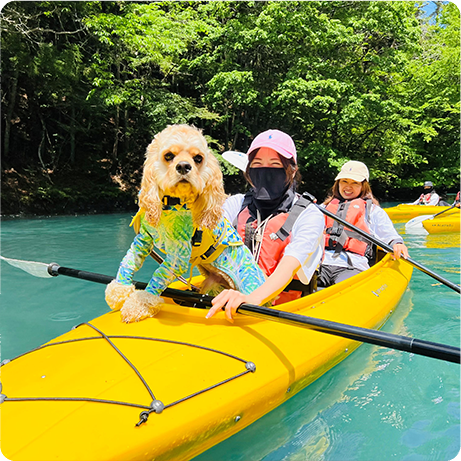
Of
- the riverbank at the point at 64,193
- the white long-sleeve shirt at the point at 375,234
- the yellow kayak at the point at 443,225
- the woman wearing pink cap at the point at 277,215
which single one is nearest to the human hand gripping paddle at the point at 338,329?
the woman wearing pink cap at the point at 277,215

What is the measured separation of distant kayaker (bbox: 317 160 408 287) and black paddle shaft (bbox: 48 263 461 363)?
1.87m

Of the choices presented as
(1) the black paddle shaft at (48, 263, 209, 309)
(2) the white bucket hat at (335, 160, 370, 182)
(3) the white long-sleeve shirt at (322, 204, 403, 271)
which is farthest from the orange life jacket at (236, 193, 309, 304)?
(2) the white bucket hat at (335, 160, 370, 182)

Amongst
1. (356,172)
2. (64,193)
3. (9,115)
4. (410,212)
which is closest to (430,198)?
(410,212)

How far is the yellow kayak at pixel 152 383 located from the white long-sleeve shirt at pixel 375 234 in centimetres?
155

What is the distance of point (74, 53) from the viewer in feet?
39.6

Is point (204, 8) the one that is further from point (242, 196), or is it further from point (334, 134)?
point (242, 196)

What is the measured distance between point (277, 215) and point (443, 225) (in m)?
7.88

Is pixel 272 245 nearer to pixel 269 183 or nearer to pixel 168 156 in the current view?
pixel 269 183

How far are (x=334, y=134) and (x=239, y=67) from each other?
5.12 m

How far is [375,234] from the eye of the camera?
14.7 ft

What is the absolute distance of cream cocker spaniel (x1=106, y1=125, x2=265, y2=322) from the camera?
5.67ft

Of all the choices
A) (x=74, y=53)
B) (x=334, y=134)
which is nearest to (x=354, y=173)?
(x=74, y=53)

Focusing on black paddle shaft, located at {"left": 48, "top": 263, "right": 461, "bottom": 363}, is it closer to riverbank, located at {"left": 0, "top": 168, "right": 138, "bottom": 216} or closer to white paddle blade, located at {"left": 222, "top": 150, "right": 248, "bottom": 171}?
white paddle blade, located at {"left": 222, "top": 150, "right": 248, "bottom": 171}

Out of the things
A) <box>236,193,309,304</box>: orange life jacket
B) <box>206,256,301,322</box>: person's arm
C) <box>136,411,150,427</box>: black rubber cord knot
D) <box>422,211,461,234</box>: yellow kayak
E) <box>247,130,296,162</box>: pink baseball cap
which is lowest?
<box>422,211,461,234</box>: yellow kayak
